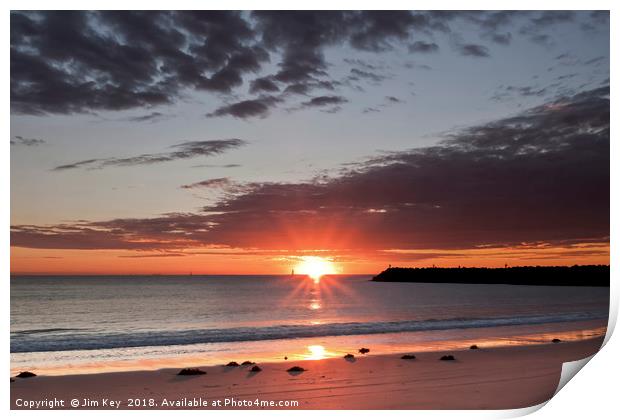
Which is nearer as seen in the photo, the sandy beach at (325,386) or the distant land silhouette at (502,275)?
the sandy beach at (325,386)

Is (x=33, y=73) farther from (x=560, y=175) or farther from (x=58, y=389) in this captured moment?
(x=560, y=175)

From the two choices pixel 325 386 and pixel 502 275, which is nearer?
pixel 325 386

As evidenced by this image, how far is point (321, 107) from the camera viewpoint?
269 inches

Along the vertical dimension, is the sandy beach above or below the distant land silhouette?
below

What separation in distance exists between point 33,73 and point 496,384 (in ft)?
18.9

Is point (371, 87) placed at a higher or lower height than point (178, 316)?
higher

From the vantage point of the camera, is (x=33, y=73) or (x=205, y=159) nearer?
(x=33, y=73)

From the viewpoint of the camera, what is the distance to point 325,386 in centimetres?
577

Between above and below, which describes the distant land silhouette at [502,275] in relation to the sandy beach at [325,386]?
above

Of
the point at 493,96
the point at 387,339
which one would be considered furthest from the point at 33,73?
the point at 387,339

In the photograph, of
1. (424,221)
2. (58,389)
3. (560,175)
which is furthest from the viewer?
(424,221)

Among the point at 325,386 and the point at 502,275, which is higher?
the point at 502,275

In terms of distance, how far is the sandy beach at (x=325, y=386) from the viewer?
523 cm

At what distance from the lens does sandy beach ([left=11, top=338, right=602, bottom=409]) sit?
17.2 feet
